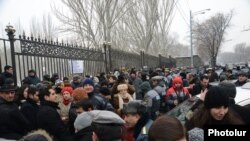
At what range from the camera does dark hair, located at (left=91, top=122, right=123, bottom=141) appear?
103 inches

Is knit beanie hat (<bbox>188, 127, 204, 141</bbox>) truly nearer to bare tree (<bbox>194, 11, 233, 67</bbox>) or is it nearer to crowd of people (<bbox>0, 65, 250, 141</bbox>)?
crowd of people (<bbox>0, 65, 250, 141</bbox>)

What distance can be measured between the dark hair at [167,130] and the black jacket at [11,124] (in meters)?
2.86

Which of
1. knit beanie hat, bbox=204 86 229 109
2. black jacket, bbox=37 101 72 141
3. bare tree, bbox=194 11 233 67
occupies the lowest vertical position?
black jacket, bbox=37 101 72 141

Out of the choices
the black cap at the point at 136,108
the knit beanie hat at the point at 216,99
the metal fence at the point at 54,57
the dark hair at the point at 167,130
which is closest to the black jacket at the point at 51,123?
the black cap at the point at 136,108

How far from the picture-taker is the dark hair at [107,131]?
103 inches

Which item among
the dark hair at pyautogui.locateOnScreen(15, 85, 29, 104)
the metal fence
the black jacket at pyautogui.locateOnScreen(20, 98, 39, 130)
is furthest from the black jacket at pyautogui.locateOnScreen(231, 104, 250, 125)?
the metal fence

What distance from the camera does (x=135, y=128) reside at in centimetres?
370

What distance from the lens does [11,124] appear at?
459cm

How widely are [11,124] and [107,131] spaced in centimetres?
240

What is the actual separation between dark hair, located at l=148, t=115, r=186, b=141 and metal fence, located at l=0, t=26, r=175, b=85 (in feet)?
20.2

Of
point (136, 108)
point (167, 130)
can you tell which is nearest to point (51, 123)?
point (136, 108)

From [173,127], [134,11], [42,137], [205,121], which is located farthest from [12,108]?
[134,11]

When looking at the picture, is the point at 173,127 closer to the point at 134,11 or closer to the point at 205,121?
the point at 205,121

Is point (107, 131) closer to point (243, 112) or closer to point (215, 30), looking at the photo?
point (243, 112)
